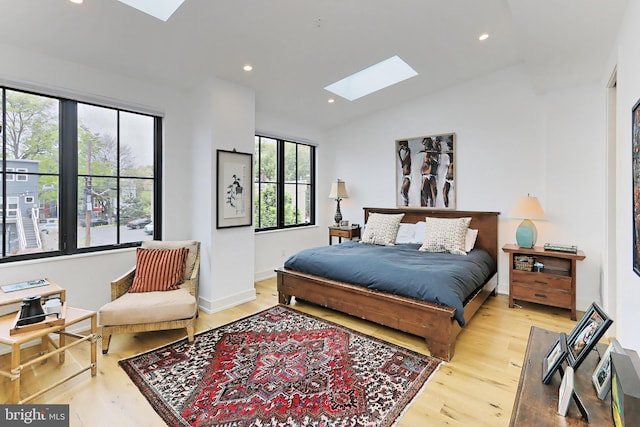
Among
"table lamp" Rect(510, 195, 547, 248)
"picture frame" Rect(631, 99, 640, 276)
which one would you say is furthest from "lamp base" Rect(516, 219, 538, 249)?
"picture frame" Rect(631, 99, 640, 276)

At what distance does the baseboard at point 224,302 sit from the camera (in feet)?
11.4

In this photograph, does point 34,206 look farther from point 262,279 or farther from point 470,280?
point 470,280

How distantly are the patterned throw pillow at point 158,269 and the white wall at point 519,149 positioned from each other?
10.7ft

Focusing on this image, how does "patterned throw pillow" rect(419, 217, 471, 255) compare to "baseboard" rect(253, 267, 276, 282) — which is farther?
"baseboard" rect(253, 267, 276, 282)


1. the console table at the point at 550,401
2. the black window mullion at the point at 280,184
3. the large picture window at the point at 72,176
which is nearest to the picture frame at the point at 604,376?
the console table at the point at 550,401

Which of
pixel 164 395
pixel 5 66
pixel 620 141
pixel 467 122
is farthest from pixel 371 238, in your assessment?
pixel 5 66

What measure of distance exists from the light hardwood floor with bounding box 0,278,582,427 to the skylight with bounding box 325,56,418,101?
9.98 ft

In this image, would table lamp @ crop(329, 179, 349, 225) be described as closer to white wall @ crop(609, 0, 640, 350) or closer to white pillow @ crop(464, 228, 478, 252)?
white pillow @ crop(464, 228, 478, 252)

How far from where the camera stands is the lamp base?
11.8ft

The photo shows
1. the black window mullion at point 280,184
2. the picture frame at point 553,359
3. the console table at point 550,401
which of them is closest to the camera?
the console table at point 550,401

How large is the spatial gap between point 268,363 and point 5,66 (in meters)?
3.18

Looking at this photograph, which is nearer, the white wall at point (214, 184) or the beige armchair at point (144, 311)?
the beige armchair at point (144, 311)

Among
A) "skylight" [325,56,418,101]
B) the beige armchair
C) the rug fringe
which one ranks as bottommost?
the rug fringe

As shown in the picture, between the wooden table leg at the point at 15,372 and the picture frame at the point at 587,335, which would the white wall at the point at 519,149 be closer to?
the picture frame at the point at 587,335
